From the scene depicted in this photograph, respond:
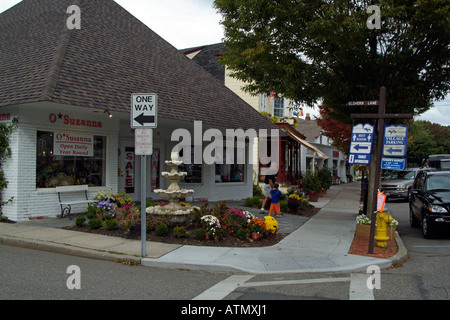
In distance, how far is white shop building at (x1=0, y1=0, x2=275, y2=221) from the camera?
10.1 metres

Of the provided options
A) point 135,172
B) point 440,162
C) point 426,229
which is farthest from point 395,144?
point 440,162

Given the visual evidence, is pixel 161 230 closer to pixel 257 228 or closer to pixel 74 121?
pixel 257 228

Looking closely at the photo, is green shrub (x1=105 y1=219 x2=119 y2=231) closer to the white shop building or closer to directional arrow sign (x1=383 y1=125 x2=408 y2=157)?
the white shop building

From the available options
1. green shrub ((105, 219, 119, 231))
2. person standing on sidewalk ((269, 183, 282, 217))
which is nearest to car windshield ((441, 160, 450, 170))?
person standing on sidewalk ((269, 183, 282, 217))

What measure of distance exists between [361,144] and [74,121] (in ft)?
26.3

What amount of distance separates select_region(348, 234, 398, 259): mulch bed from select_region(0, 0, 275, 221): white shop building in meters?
6.50

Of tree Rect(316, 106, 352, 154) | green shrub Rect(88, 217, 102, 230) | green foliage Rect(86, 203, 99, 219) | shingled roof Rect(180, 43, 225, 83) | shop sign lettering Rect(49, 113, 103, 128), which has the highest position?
shingled roof Rect(180, 43, 225, 83)

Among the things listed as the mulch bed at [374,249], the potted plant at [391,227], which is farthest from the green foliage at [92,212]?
the potted plant at [391,227]

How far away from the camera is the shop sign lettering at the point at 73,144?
11.0m

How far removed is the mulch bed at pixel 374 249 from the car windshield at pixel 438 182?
2636mm

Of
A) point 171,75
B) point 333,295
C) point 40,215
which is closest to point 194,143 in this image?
point 171,75

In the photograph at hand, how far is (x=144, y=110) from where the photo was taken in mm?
7148
